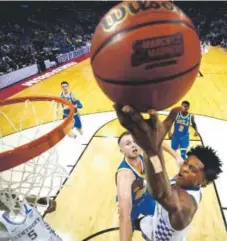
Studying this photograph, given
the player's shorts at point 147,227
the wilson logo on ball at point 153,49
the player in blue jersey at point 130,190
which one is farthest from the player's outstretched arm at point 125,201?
the wilson logo on ball at point 153,49

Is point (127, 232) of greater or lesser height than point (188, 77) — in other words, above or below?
below

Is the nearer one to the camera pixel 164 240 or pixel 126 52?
pixel 126 52

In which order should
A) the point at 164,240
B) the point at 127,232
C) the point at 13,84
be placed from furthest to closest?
the point at 13,84 → the point at 127,232 → the point at 164,240

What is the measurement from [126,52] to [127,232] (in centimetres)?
170

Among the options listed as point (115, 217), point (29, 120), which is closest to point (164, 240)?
point (115, 217)

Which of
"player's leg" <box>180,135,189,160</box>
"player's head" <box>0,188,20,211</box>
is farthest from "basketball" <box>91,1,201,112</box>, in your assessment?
"player's leg" <box>180,135,189,160</box>

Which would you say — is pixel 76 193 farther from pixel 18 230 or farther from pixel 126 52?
pixel 126 52

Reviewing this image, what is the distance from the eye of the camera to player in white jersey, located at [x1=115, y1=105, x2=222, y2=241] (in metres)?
1.17

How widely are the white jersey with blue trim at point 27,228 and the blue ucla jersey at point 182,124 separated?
9.74 ft

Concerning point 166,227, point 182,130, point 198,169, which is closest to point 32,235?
point 166,227

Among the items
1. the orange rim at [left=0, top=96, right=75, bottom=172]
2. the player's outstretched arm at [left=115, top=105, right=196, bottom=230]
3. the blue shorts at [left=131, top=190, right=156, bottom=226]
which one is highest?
the player's outstretched arm at [left=115, top=105, right=196, bottom=230]

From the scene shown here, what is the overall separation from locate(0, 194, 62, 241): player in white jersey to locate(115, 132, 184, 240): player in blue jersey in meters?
0.67

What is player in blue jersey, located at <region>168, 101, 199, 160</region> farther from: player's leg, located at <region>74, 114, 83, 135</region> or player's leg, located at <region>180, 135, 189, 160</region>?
player's leg, located at <region>74, 114, 83, 135</region>

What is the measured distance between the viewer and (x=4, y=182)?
225 cm
